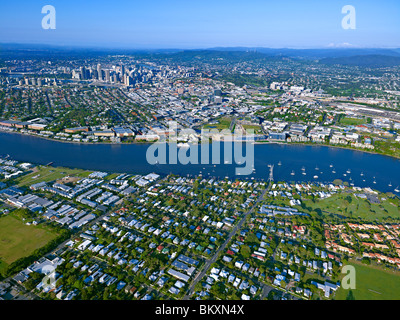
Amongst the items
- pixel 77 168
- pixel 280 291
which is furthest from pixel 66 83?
pixel 280 291

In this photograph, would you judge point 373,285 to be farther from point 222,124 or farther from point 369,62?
point 369,62

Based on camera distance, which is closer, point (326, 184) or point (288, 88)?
point (326, 184)

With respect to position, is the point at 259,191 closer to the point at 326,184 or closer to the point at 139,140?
the point at 326,184

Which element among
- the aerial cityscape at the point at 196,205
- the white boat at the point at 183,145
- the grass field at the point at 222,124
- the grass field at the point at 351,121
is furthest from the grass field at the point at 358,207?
the grass field at the point at 351,121

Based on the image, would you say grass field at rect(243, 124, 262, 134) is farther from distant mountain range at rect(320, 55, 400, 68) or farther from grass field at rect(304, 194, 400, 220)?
distant mountain range at rect(320, 55, 400, 68)

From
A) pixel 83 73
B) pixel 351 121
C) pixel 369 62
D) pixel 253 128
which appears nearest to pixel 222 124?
pixel 253 128

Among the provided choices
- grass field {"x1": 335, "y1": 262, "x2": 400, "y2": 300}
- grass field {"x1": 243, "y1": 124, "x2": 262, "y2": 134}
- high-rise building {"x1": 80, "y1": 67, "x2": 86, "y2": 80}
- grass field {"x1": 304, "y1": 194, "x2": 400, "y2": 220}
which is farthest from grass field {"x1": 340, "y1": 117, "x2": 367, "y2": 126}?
high-rise building {"x1": 80, "y1": 67, "x2": 86, "y2": 80}
